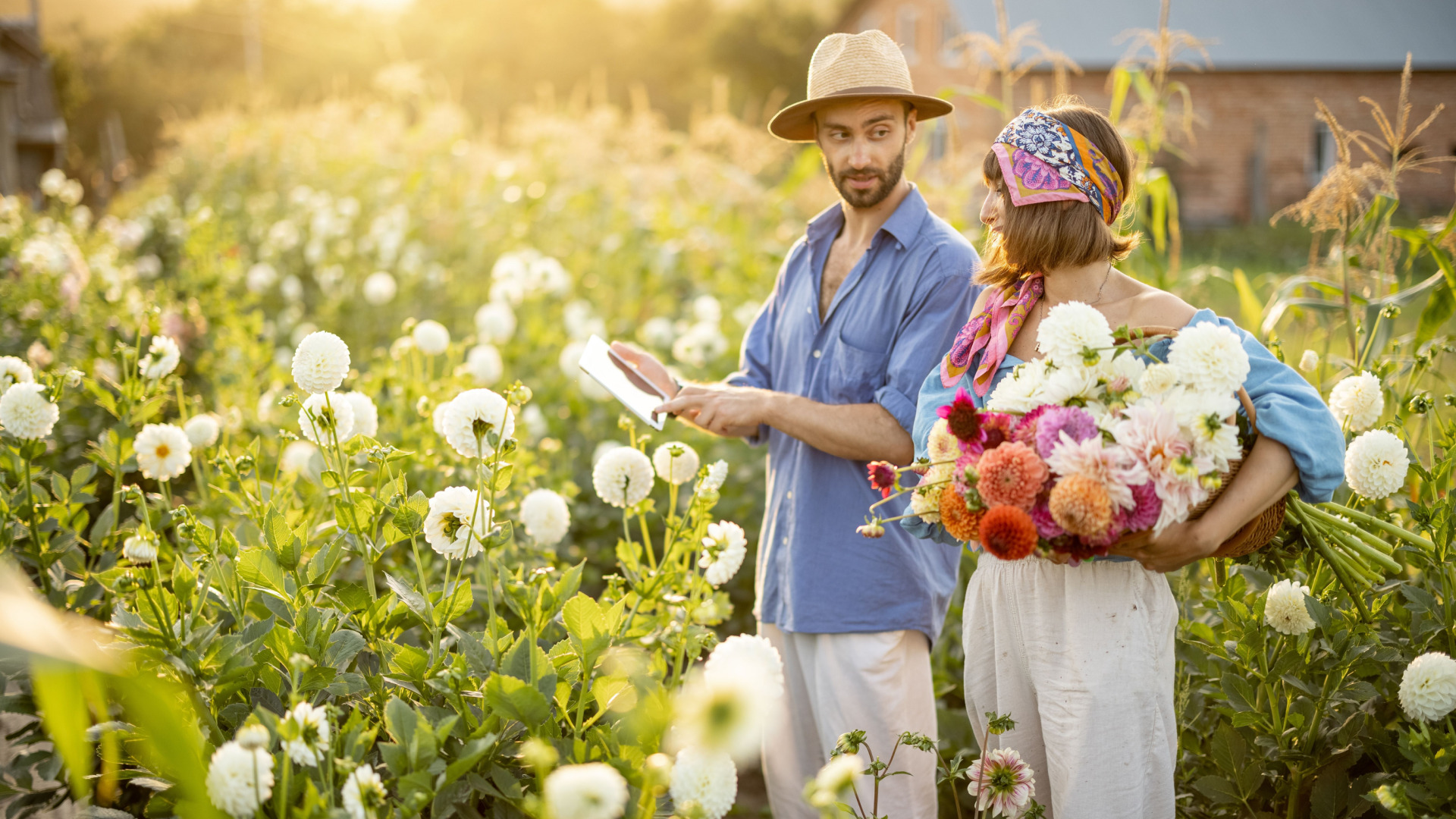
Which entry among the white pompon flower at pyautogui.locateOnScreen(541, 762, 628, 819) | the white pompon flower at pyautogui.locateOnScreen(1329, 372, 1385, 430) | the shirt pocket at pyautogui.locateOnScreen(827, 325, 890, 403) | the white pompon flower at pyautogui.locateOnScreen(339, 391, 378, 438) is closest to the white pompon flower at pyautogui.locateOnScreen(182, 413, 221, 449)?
the white pompon flower at pyautogui.locateOnScreen(339, 391, 378, 438)

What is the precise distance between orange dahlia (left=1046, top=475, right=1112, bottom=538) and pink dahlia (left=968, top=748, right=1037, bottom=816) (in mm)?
572

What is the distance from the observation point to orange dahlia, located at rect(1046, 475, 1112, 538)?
125 centimetres

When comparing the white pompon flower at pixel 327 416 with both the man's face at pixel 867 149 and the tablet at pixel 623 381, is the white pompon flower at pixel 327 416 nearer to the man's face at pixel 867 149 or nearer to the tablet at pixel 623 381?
the tablet at pixel 623 381

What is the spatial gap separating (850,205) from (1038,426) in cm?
116

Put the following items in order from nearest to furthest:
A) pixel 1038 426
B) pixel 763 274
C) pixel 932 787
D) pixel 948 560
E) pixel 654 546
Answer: pixel 1038 426
pixel 932 787
pixel 948 560
pixel 654 546
pixel 763 274

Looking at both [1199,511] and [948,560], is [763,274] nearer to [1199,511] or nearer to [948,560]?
[948,560]

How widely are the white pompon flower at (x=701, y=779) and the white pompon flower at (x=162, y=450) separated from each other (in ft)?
4.62

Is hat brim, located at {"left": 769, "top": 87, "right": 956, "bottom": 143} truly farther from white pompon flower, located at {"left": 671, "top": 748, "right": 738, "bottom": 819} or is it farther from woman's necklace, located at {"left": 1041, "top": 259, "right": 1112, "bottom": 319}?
white pompon flower, located at {"left": 671, "top": 748, "right": 738, "bottom": 819}

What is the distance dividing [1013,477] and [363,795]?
92cm

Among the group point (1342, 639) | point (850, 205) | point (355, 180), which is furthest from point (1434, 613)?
point (355, 180)

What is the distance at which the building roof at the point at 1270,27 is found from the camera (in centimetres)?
1998

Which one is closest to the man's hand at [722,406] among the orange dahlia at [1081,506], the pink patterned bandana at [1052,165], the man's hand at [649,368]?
the man's hand at [649,368]

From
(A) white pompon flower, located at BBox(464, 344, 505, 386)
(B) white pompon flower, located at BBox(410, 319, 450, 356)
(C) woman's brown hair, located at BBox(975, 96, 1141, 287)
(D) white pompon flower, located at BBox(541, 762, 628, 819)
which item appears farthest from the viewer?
(A) white pompon flower, located at BBox(464, 344, 505, 386)

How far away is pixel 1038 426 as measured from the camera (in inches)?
53.0
